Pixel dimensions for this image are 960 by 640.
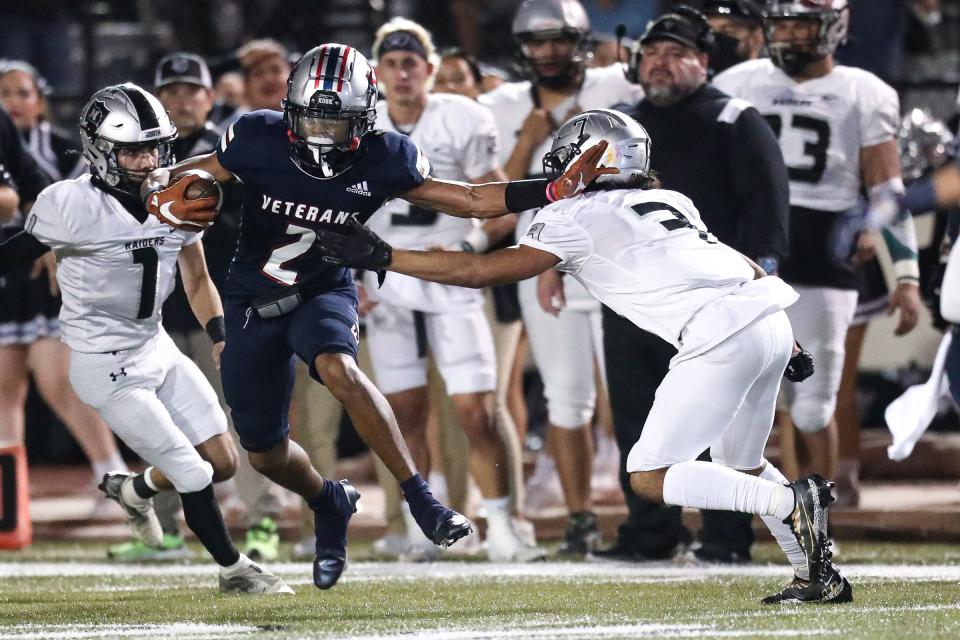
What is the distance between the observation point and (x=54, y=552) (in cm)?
807

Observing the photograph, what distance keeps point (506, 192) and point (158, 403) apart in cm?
153

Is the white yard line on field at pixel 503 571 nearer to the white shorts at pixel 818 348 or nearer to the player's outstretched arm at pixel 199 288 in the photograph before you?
the white shorts at pixel 818 348

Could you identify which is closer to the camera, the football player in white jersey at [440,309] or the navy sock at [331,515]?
the navy sock at [331,515]

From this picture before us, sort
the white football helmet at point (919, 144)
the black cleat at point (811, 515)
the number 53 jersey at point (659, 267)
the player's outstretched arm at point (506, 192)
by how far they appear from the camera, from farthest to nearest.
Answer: the white football helmet at point (919, 144)
the player's outstretched arm at point (506, 192)
the number 53 jersey at point (659, 267)
the black cleat at point (811, 515)

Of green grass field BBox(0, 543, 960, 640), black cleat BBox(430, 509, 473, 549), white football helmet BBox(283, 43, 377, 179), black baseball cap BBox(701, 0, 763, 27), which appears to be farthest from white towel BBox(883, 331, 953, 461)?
black baseball cap BBox(701, 0, 763, 27)

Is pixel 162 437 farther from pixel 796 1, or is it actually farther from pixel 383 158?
pixel 796 1

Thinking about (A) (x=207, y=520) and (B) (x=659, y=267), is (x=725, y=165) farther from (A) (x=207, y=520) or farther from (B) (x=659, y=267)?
(A) (x=207, y=520)

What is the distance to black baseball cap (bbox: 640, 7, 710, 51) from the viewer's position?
6.97 m

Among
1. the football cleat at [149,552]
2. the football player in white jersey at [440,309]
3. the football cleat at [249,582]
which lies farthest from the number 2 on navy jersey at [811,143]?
the football cleat at [149,552]

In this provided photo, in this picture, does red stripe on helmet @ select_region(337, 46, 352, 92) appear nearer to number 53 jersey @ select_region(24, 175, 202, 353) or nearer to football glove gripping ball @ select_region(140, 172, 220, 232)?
football glove gripping ball @ select_region(140, 172, 220, 232)

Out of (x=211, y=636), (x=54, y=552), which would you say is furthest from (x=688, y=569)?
(x=54, y=552)

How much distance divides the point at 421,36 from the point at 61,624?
3240 millimetres

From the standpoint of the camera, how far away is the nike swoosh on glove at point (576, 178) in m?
5.67

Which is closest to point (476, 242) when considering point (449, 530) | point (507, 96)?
point (507, 96)
